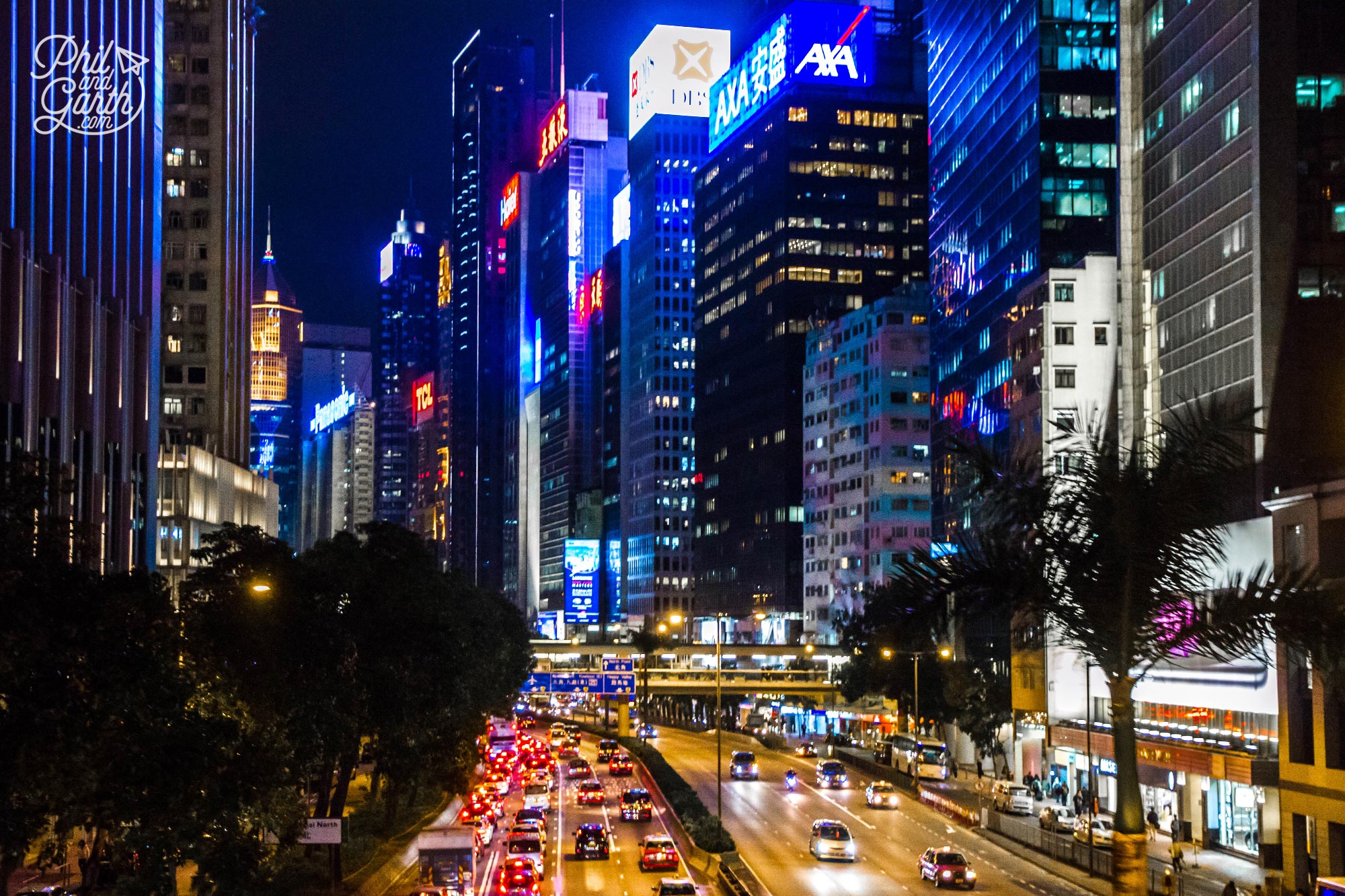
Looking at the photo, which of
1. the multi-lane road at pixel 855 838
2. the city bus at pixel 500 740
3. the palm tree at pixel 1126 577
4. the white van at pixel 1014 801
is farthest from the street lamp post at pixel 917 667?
the palm tree at pixel 1126 577

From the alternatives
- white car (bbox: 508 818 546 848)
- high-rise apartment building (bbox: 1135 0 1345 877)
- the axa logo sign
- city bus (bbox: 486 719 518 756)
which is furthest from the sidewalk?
the axa logo sign

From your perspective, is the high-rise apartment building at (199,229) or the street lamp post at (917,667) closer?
the street lamp post at (917,667)

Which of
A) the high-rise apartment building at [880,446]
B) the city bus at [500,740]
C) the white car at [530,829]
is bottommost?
the city bus at [500,740]

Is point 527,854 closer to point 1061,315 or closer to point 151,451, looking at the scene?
point 1061,315

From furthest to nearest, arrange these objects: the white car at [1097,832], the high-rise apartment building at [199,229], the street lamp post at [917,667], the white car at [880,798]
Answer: the high-rise apartment building at [199,229] → the street lamp post at [917,667] → the white car at [880,798] → the white car at [1097,832]

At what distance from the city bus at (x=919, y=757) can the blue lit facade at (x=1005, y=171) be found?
1619 cm

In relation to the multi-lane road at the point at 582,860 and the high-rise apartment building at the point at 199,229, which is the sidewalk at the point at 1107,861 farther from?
Answer: the high-rise apartment building at the point at 199,229

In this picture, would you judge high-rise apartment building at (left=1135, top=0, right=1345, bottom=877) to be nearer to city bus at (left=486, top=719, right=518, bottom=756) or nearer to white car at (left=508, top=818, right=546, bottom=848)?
white car at (left=508, top=818, right=546, bottom=848)

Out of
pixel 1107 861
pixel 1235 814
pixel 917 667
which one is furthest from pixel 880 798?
pixel 1107 861

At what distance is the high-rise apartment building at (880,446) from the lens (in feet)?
592

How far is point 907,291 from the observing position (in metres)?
187

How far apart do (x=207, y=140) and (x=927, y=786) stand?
10157cm

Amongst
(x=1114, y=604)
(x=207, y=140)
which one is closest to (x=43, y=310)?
(x=207, y=140)

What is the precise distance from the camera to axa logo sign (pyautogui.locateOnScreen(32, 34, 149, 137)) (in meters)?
99.9
